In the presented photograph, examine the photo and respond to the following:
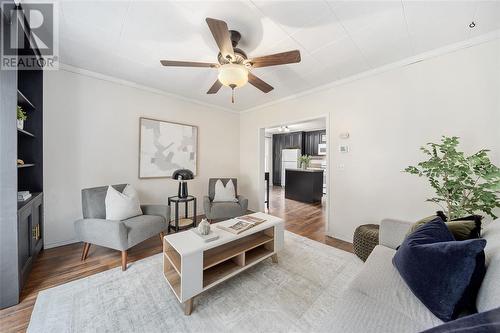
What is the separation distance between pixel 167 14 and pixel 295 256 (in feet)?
9.19

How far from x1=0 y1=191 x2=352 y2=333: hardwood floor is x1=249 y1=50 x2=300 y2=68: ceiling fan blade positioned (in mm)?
2411

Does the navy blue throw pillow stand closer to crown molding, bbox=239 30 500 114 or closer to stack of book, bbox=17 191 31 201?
crown molding, bbox=239 30 500 114

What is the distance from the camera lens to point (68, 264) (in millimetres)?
2049

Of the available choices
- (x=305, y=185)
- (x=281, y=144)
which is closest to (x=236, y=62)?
(x=305, y=185)

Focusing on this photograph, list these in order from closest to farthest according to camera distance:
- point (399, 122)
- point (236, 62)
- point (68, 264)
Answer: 1. point (236, 62)
2. point (68, 264)
3. point (399, 122)

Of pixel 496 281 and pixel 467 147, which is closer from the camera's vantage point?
pixel 496 281

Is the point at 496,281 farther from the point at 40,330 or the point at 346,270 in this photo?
the point at 40,330

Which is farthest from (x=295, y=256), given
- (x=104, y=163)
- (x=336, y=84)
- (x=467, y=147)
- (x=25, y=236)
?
(x=104, y=163)

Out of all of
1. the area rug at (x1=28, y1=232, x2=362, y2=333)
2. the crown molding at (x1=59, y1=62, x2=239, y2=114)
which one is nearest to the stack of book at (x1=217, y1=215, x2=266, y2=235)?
the area rug at (x1=28, y1=232, x2=362, y2=333)

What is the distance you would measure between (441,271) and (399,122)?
1.98 metres

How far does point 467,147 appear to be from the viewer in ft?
6.25

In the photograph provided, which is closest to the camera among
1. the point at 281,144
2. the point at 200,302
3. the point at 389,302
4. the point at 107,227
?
the point at 389,302

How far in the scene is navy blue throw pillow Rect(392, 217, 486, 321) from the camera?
2.78 feet

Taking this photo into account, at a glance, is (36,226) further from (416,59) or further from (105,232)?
(416,59)
